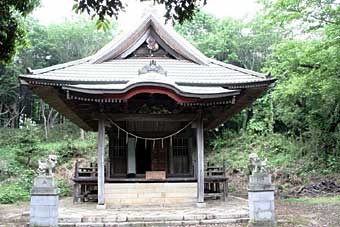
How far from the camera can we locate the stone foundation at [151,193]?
1202cm

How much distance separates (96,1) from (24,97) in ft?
110

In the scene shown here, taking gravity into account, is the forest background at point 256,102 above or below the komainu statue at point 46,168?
above

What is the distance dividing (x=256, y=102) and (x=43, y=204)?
65.1ft

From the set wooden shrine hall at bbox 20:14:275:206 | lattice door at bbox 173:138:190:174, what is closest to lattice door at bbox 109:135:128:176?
wooden shrine hall at bbox 20:14:275:206

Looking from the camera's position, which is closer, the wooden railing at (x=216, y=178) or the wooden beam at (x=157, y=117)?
the wooden beam at (x=157, y=117)

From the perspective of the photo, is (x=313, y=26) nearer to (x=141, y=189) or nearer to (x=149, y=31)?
(x=149, y=31)

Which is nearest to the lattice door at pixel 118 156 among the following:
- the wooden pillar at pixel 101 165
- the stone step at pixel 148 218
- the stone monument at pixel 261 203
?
the wooden pillar at pixel 101 165

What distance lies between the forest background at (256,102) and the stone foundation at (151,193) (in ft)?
15.0

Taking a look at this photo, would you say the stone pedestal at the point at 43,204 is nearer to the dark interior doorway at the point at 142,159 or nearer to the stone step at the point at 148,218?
the stone step at the point at 148,218

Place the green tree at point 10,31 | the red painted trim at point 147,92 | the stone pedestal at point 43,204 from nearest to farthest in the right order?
1. the green tree at point 10,31
2. the stone pedestal at point 43,204
3. the red painted trim at point 147,92

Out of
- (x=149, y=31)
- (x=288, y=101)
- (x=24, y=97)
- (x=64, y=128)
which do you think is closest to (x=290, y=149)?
(x=288, y=101)

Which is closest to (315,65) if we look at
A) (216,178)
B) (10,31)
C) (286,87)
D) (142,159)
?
(286,87)

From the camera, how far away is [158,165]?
48.8ft

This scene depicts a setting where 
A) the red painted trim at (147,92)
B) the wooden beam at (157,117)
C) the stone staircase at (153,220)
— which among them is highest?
the red painted trim at (147,92)
